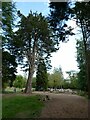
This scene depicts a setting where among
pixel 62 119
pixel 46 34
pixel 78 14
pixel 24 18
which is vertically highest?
pixel 24 18

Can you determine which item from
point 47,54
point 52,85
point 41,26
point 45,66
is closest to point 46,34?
point 41,26

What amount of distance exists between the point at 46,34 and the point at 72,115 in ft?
90.6

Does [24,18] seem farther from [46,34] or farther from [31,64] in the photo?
[31,64]

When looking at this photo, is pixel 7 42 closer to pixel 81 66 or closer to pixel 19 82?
pixel 81 66

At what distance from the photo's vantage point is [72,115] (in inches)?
699

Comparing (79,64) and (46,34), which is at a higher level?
(46,34)

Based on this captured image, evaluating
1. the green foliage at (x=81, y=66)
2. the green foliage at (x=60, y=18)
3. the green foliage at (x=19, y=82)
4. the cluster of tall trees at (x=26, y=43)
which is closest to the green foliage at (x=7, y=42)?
the cluster of tall trees at (x=26, y=43)

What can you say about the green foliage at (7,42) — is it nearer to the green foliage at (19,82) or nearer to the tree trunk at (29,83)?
the tree trunk at (29,83)

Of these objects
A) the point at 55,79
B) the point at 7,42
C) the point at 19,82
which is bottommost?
the point at 19,82

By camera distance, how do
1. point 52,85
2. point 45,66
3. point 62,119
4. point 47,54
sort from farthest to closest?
point 52,85
point 45,66
point 47,54
point 62,119

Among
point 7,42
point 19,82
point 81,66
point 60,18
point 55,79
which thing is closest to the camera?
point 60,18

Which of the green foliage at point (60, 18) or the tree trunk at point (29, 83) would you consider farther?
the tree trunk at point (29, 83)

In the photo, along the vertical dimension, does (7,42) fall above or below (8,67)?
above

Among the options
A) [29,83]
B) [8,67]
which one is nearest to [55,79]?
[29,83]
